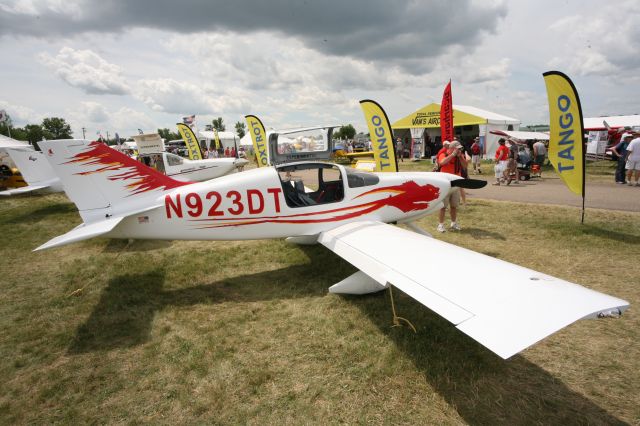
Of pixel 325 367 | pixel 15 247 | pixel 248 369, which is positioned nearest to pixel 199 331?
pixel 248 369

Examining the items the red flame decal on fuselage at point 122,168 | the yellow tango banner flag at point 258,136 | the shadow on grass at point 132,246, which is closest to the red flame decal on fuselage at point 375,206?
the red flame decal on fuselage at point 122,168

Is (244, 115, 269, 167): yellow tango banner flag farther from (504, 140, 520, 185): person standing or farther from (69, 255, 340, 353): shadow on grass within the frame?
(69, 255, 340, 353): shadow on grass

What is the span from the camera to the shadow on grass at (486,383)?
2607mm

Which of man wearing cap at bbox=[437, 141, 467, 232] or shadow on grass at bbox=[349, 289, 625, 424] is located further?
man wearing cap at bbox=[437, 141, 467, 232]

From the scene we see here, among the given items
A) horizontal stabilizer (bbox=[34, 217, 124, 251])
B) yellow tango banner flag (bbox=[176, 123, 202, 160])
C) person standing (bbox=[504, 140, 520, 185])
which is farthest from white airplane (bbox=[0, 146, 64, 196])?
person standing (bbox=[504, 140, 520, 185])

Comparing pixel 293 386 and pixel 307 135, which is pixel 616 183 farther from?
pixel 293 386

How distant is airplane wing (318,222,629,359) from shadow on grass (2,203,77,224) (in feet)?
37.7

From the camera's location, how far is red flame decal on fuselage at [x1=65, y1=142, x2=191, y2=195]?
4809mm

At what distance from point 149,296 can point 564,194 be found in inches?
483

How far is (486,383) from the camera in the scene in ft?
9.70

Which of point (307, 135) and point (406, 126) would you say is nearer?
point (307, 135)

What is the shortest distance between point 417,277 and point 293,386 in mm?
1525

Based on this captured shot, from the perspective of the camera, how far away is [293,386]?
3035mm

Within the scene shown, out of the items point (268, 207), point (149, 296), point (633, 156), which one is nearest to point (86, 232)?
point (149, 296)
